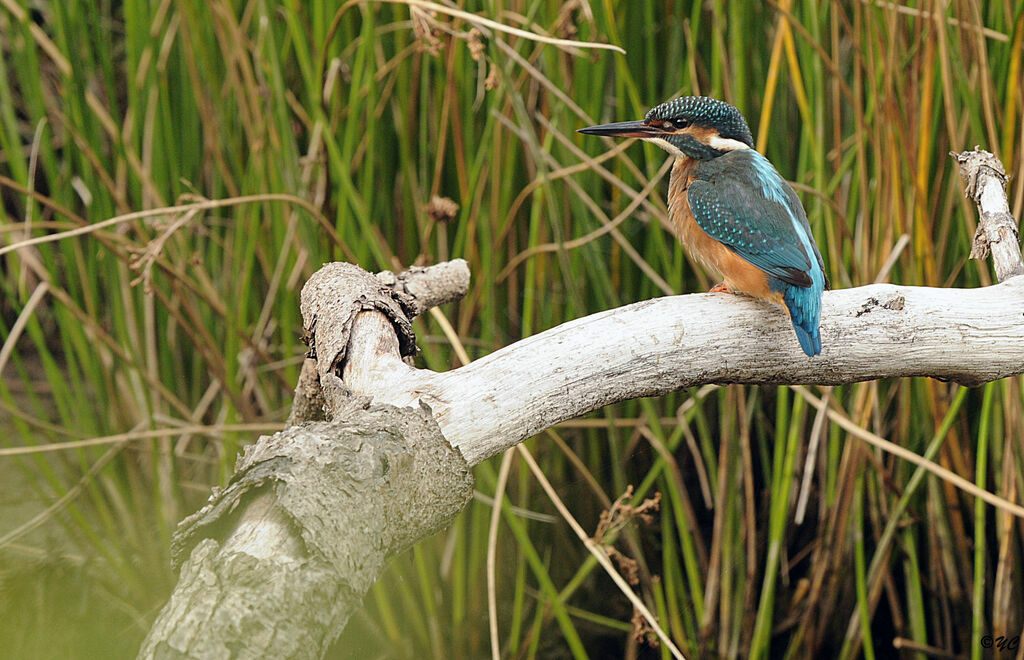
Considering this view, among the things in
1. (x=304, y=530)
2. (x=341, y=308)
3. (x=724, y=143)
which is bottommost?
(x=304, y=530)

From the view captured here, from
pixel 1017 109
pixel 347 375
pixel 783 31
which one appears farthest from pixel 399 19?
pixel 1017 109

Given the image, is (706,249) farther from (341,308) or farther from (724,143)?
(341,308)

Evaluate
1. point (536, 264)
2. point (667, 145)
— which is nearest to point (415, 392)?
point (667, 145)

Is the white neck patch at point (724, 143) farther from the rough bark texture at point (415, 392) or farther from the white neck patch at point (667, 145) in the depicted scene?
the rough bark texture at point (415, 392)

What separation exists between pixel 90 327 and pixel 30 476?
39cm

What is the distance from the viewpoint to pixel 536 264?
1.74 m

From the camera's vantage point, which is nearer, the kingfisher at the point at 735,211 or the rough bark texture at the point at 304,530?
the rough bark texture at the point at 304,530

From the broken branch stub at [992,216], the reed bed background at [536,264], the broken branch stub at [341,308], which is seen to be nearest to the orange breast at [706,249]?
the reed bed background at [536,264]

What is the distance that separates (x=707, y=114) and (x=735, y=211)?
0.20m

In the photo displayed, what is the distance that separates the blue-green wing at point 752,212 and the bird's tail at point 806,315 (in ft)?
0.24

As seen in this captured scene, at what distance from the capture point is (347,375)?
0.99m

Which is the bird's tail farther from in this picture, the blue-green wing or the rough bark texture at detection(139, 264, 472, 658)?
the rough bark texture at detection(139, 264, 472, 658)

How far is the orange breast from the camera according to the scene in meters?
1.12

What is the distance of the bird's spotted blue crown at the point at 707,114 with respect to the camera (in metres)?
1.29
